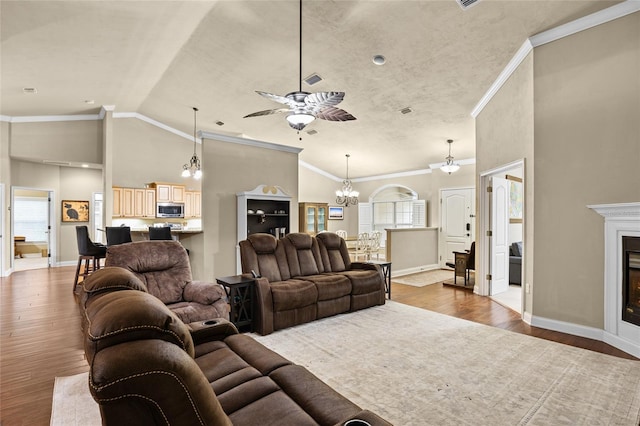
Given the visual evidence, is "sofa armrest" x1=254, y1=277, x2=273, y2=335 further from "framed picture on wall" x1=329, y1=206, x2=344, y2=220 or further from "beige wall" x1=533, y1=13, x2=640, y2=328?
"framed picture on wall" x1=329, y1=206, x2=344, y2=220

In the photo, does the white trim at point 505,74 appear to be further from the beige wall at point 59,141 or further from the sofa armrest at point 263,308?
the beige wall at point 59,141

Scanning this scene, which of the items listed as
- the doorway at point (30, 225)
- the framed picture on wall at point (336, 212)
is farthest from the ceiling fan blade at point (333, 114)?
the doorway at point (30, 225)

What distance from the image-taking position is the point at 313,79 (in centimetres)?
528

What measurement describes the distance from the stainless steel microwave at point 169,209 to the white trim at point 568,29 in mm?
7780

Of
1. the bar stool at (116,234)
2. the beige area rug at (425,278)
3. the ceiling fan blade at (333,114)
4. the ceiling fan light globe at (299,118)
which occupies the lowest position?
the beige area rug at (425,278)

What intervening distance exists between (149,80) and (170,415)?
6616 mm

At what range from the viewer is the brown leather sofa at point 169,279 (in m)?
3.10

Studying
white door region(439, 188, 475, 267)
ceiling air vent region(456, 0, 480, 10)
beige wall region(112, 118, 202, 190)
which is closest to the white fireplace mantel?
ceiling air vent region(456, 0, 480, 10)

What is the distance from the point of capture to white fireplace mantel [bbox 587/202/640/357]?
311 centimetres

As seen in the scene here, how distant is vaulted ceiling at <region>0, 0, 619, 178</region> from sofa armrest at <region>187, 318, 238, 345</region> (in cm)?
352

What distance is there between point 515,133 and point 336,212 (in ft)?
25.1

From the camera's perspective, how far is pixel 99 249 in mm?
5688

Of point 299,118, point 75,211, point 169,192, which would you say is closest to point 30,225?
point 75,211

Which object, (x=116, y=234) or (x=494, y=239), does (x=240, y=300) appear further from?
(x=494, y=239)
